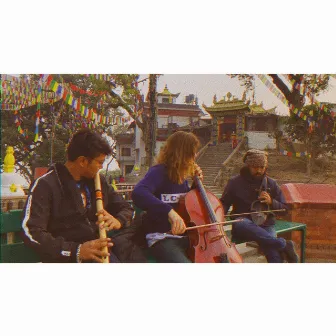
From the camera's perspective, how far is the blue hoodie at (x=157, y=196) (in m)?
2.55

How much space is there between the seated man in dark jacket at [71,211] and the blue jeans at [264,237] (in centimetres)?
117

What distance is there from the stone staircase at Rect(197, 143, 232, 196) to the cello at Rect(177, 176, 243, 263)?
10.0 inches

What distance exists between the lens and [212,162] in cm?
333

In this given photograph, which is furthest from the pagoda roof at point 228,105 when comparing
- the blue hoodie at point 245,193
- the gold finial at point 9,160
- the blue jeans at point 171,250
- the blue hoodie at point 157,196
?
the gold finial at point 9,160

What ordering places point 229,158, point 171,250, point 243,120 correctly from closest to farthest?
1. point 171,250
2. point 229,158
3. point 243,120

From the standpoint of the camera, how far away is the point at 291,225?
138 inches

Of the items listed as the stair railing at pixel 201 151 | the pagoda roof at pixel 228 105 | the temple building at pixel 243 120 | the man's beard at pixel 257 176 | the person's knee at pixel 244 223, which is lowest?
the person's knee at pixel 244 223

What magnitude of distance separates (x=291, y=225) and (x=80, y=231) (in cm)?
217

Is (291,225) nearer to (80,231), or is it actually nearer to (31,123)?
(80,231)

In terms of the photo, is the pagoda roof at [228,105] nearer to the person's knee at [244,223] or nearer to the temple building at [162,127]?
the temple building at [162,127]

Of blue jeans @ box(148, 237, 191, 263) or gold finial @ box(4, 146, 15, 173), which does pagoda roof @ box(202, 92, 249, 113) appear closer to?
blue jeans @ box(148, 237, 191, 263)

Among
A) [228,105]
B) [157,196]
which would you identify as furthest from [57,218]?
[228,105]

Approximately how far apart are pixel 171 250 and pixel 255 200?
105cm

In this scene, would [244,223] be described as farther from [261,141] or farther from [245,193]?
[261,141]
